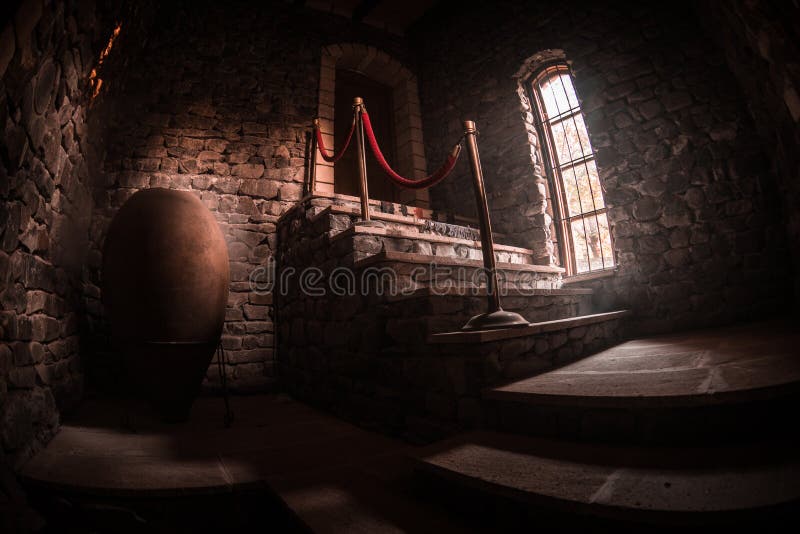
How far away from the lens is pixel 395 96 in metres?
6.14

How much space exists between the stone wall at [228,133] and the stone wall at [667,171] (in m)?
3.06

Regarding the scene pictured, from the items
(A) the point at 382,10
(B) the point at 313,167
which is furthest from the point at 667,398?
(A) the point at 382,10

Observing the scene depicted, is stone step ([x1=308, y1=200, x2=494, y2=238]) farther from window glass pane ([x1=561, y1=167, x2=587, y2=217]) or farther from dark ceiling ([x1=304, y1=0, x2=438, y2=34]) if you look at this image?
dark ceiling ([x1=304, y1=0, x2=438, y2=34])

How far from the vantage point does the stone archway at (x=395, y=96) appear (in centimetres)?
516

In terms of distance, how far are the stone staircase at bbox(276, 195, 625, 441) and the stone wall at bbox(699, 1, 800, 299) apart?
4.71 feet

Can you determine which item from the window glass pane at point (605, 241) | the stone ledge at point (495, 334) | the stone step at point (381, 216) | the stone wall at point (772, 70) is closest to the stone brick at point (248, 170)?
the stone step at point (381, 216)

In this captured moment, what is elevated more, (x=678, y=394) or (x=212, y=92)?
(x=212, y=92)

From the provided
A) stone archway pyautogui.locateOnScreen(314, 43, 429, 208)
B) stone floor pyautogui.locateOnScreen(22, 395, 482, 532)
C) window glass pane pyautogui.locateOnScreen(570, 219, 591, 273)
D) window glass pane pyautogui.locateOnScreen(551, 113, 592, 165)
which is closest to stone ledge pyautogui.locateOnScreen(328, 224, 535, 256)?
stone floor pyautogui.locateOnScreen(22, 395, 482, 532)

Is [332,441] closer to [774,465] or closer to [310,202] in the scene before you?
[774,465]

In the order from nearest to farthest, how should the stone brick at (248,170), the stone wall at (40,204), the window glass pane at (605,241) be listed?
the stone wall at (40,204), the window glass pane at (605,241), the stone brick at (248,170)

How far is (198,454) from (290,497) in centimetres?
80

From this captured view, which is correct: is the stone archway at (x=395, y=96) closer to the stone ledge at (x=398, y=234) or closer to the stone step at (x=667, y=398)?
the stone ledge at (x=398, y=234)

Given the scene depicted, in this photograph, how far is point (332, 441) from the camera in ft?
6.68

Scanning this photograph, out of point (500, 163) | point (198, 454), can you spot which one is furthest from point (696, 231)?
point (198, 454)
